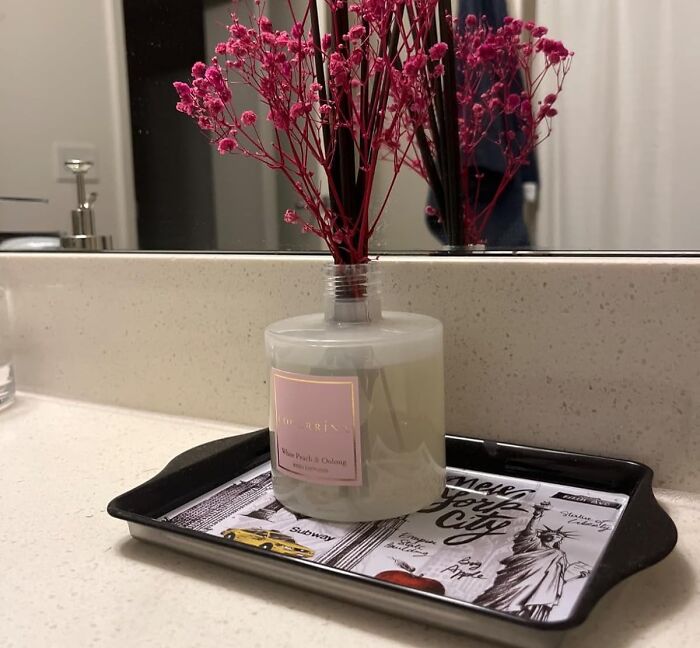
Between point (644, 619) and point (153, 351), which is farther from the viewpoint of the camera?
point (153, 351)

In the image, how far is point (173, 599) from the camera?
40cm

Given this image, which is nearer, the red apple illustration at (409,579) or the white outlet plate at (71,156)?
the red apple illustration at (409,579)

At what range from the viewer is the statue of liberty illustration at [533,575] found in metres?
0.37

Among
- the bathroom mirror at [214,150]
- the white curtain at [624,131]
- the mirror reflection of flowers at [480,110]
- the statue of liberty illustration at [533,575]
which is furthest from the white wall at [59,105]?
the statue of liberty illustration at [533,575]

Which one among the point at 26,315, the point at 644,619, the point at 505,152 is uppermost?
the point at 505,152

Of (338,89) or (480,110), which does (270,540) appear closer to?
(338,89)

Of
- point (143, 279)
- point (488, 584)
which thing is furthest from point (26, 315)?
point (488, 584)

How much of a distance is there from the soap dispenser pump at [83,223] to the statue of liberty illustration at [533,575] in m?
0.63

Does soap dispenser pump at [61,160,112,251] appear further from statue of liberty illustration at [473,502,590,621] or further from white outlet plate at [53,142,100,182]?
statue of liberty illustration at [473,502,590,621]

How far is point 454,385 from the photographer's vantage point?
0.59m

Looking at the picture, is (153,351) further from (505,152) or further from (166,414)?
(505,152)

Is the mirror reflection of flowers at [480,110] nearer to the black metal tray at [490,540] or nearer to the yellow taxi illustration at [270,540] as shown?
the black metal tray at [490,540]

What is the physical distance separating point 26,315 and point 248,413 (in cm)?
34

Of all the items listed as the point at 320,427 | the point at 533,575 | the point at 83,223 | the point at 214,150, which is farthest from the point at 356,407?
the point at 83,223
